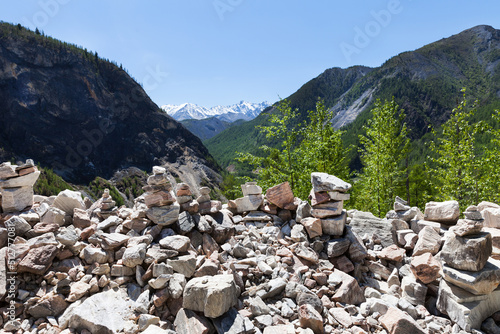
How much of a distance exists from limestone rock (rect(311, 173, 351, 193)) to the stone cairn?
33.3ft

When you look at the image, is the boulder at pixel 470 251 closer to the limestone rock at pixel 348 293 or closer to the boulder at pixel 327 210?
the limestone rock at pixel 348 293

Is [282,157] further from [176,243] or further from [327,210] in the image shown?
[176,243]

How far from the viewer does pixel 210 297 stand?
5.60 meters

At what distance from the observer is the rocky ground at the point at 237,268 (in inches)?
231

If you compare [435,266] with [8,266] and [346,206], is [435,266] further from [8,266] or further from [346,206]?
[346,206]

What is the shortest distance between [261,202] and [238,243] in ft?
9.54

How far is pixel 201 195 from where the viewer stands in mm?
10383

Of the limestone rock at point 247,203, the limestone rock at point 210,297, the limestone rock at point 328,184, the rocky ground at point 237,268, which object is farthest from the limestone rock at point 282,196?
the limestone rock at point 210,297

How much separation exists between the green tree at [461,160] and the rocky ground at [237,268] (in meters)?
8.84

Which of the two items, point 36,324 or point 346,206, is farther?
point 346,206

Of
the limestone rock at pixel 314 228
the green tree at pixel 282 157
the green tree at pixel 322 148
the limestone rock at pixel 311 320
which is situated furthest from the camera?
the green tree at pixel 322 148

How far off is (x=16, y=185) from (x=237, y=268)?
8.23m

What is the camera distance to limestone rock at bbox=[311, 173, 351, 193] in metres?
9.67

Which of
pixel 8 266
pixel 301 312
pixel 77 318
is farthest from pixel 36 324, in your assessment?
pixel 301 312
